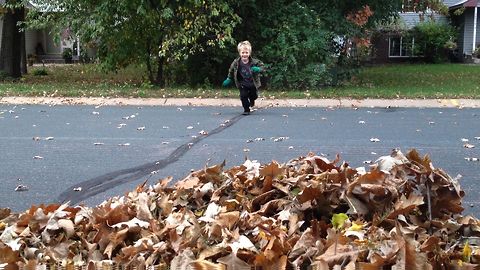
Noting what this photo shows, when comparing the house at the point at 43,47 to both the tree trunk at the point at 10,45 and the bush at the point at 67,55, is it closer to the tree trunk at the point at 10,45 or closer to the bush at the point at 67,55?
the bush at the point at 67,55

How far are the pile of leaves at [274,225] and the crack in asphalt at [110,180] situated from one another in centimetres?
248

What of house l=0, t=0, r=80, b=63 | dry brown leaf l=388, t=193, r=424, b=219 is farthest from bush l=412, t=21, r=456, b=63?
dry brown leaf l=388, t=193, r=424, b=219

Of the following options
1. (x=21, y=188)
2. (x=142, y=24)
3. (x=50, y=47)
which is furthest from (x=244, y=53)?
(x=50, y=47)

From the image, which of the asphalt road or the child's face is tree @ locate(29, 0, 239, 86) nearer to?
the asphalt road

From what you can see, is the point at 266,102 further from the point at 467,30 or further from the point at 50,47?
the point at 50,47

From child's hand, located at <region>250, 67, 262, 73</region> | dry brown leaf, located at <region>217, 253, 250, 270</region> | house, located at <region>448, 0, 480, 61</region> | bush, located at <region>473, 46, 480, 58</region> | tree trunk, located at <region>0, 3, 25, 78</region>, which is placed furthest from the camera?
house, located at <region>448, 0, 480, 61</region>

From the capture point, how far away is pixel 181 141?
9211mm

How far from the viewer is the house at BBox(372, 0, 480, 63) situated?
38.3m

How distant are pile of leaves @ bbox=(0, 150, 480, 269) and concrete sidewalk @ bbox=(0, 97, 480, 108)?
11.4m

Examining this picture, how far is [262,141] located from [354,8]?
12493mm

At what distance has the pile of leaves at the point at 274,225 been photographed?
2.38m

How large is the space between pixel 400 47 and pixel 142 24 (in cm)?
2570

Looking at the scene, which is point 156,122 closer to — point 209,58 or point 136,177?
point 136,177

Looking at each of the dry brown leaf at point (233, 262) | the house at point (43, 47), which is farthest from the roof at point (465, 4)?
the dry brown leaf at point (233, 262)
